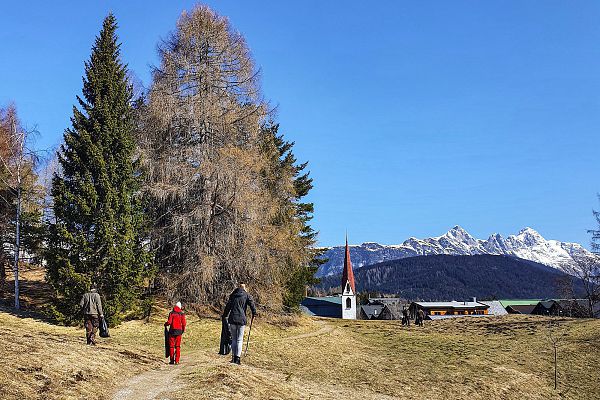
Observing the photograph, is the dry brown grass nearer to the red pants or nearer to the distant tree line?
the red pants

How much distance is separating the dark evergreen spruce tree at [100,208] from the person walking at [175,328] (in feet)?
25.1

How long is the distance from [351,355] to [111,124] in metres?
15.9

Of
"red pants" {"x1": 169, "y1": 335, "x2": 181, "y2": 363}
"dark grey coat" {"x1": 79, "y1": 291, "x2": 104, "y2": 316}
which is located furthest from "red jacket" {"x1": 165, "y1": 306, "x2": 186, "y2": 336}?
"dark grey coat" {"x1": 79, "y1": 291, "x2": 104, "y2": 316}

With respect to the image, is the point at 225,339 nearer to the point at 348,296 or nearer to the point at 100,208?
the point at 100,208

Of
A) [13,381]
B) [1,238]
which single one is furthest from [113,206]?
[13,381]

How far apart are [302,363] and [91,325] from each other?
8901mm

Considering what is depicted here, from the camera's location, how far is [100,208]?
22766 millimetres

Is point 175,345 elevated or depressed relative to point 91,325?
depressed

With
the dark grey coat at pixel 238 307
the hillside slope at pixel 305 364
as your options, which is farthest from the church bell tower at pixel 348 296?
the dark grey coat at pixel 238 307

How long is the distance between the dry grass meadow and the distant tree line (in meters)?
2.31

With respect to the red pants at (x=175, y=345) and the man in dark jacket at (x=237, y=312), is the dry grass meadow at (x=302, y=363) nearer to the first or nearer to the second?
the red pants at (x=175, y=345)

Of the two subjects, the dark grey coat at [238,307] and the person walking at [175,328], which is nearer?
the dark grey coat at [238,307]

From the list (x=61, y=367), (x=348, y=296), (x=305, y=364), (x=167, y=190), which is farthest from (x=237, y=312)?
(x=348, y=296)

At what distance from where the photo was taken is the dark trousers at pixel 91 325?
16328 mm
